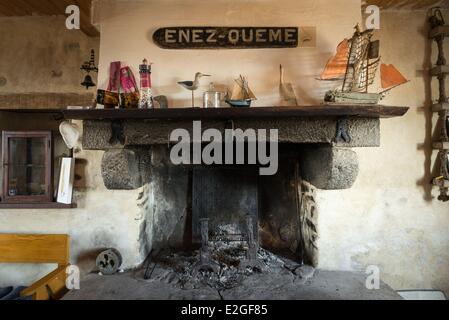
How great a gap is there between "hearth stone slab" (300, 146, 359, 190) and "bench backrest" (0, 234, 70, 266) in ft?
6.51

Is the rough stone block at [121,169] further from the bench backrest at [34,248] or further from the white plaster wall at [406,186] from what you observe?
the white plaster wall at [406,186]

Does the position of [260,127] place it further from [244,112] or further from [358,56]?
[358,56]

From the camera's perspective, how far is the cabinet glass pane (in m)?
2.40

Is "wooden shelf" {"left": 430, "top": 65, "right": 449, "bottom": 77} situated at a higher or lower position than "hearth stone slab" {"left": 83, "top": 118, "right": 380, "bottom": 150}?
higher

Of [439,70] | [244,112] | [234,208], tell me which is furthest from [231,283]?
[439,70]

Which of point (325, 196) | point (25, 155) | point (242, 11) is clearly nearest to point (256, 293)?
point (325, 196)

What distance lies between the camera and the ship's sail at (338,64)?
1864 millimetres

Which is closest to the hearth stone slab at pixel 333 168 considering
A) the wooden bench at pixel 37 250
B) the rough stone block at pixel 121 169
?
the rough stone block at pixel 121 169

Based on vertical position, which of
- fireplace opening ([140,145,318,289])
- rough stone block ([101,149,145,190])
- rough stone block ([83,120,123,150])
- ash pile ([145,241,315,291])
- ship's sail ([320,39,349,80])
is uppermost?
ship's sail ([320,39,349,80])

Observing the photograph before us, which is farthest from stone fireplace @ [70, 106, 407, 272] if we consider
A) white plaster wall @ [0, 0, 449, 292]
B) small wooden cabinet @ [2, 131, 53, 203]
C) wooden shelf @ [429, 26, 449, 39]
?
wooden shelf @ [429, 26, 449, 39]

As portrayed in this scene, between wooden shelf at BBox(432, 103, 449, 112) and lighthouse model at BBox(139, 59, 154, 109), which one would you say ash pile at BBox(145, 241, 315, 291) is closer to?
lighthouse model at BBox(139, 59, 154, 109)

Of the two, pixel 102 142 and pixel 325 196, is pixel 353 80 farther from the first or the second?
pixel 102 142

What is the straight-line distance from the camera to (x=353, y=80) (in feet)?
5.73

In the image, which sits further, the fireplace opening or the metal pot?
the fireplace opening
